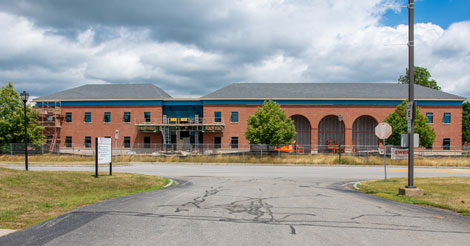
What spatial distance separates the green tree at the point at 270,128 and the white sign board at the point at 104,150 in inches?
896

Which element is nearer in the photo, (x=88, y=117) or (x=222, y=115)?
(x=222, y=115)

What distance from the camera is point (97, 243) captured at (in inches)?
220

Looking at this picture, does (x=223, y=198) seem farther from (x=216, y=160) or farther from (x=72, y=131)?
(x=72, y=131)

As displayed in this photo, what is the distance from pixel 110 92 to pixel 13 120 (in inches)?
528

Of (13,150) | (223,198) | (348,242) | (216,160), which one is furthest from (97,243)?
(13,150)

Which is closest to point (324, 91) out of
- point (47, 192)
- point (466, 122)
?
point (47, 192)

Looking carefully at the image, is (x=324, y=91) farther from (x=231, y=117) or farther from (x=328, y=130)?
(x=231, y=117)

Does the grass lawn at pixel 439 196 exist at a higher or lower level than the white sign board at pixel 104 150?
lower

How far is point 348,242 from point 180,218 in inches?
140

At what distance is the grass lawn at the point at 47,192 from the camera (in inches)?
304

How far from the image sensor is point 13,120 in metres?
43.2

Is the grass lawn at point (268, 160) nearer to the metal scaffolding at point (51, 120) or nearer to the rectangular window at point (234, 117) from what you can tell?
the rectangular window at point (234, 117)

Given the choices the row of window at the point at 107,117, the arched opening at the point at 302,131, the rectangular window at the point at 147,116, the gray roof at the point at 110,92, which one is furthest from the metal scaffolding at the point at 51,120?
the arched opening at the point at 302,131

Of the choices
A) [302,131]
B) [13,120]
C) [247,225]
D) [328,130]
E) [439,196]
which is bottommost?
[439,196]
